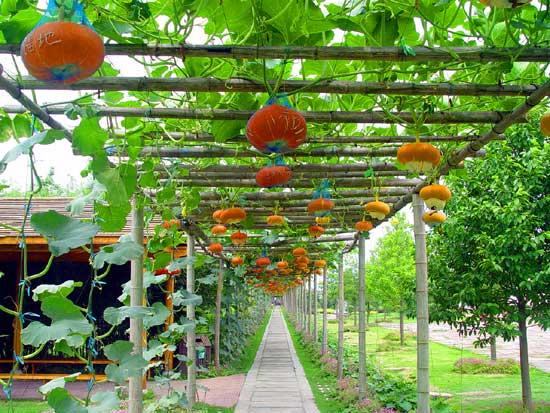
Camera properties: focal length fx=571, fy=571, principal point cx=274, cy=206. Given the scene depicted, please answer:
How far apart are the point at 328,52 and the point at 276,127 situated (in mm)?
387

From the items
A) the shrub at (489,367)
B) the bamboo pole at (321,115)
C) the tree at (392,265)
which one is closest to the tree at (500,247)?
the bamboo pole at (321,115)

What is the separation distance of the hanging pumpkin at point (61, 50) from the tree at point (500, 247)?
19.2ft

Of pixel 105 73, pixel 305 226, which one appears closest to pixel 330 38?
pixel 105 73

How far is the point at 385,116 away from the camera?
114 inches

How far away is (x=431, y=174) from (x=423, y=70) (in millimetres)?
1600

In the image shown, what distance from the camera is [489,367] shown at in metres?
12.8

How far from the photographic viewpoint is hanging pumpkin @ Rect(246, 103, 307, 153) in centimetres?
185

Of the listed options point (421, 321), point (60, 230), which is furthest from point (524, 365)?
point (60, 230)

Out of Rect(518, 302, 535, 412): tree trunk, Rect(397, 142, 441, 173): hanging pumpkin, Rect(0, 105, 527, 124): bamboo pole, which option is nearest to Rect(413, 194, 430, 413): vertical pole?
Rect(0, 105, 527, 124): bamboo pole

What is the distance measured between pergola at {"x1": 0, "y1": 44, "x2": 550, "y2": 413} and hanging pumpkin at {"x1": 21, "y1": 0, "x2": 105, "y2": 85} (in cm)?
59

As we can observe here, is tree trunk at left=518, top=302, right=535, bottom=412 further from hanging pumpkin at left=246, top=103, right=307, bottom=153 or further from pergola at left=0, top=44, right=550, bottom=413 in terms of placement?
hanging pumpkin at left=246, top=103, right=307, bottom=153

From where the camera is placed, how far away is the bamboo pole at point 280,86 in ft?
7.40

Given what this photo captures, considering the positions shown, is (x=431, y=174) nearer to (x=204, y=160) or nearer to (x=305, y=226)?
(x=204, y=160)

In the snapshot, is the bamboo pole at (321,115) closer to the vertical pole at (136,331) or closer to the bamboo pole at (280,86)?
the bamboo pole at (280,86)
